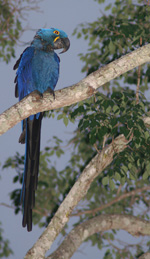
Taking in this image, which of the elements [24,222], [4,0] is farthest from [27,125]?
[4,0]

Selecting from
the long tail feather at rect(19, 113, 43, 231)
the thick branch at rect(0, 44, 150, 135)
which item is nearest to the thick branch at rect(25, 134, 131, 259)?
the long tail feather at rect(19, 113, 43, 231)

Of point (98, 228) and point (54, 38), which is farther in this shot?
point (98, 228)

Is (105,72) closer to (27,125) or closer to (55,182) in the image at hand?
(27,125)

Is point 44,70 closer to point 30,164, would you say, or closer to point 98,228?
point 30,164

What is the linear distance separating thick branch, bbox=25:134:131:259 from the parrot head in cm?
124

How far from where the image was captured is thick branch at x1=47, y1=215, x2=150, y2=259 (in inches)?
160

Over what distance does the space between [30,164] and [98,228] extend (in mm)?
1447

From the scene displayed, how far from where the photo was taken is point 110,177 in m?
3.76

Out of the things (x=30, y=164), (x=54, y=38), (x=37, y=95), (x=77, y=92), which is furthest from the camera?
(x=54, y=38)

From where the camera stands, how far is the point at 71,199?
3.75 meters

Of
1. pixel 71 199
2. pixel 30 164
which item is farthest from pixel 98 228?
pixel 30 164

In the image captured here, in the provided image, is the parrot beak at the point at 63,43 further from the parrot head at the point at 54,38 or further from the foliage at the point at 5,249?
the foliage at the point at 5,249

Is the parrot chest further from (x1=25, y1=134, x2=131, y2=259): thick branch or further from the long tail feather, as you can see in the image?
(x1=25, y1=134, x2=131, y2=259): thick branch

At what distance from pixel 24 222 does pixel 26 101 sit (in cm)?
121
